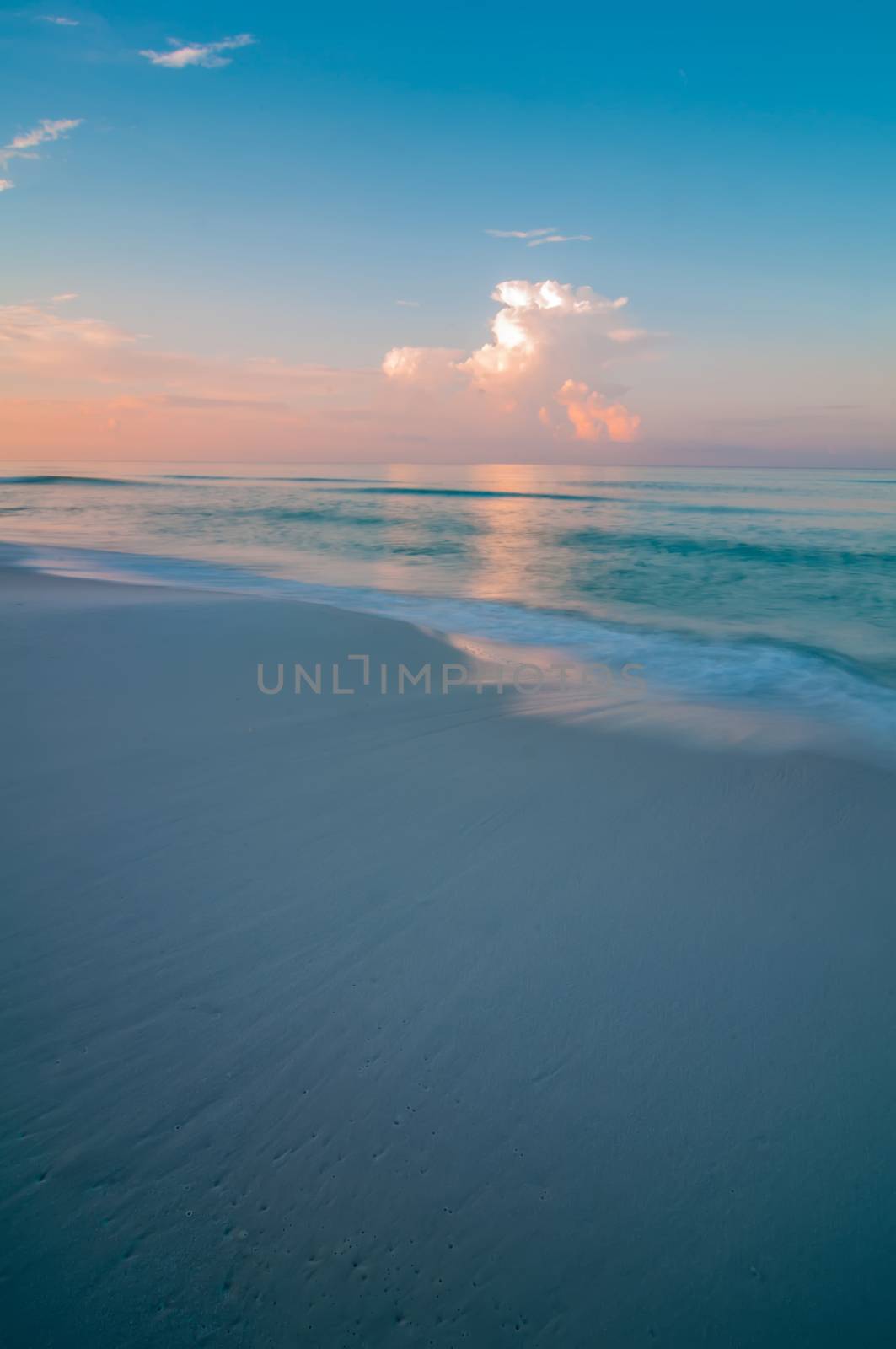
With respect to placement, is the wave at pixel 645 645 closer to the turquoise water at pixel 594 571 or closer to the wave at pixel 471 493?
the turquoise water at pixel 594 571

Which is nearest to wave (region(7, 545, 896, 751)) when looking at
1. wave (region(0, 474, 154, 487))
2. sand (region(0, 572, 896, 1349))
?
sand (region(0, 572, 896, 1349))

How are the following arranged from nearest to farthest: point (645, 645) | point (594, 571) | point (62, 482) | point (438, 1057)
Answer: point (438, 1057) → point (645, 645) → point (594, 571) → point (62, 482)

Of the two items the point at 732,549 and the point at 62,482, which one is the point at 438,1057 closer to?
the point at 732,549

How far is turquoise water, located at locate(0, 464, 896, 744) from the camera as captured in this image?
7730 mm

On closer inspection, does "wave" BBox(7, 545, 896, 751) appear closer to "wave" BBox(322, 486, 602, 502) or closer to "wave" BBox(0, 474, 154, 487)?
"wave" BBox(322, 486, 602, 502)

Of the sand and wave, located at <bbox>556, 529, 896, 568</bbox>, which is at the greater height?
wave, located at <bbox>556, 529, 896, 568</bbox>

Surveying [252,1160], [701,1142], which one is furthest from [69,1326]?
[701,1142]

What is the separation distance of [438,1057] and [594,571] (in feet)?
46.1

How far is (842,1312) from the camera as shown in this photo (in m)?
1.68

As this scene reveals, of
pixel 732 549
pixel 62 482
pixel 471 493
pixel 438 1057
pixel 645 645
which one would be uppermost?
pixel 62 482

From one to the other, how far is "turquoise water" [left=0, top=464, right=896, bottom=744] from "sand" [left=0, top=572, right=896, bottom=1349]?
129 inches

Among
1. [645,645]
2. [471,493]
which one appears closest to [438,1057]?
[645,645]

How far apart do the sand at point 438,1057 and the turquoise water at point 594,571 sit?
3.27 metres

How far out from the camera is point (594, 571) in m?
15.4
